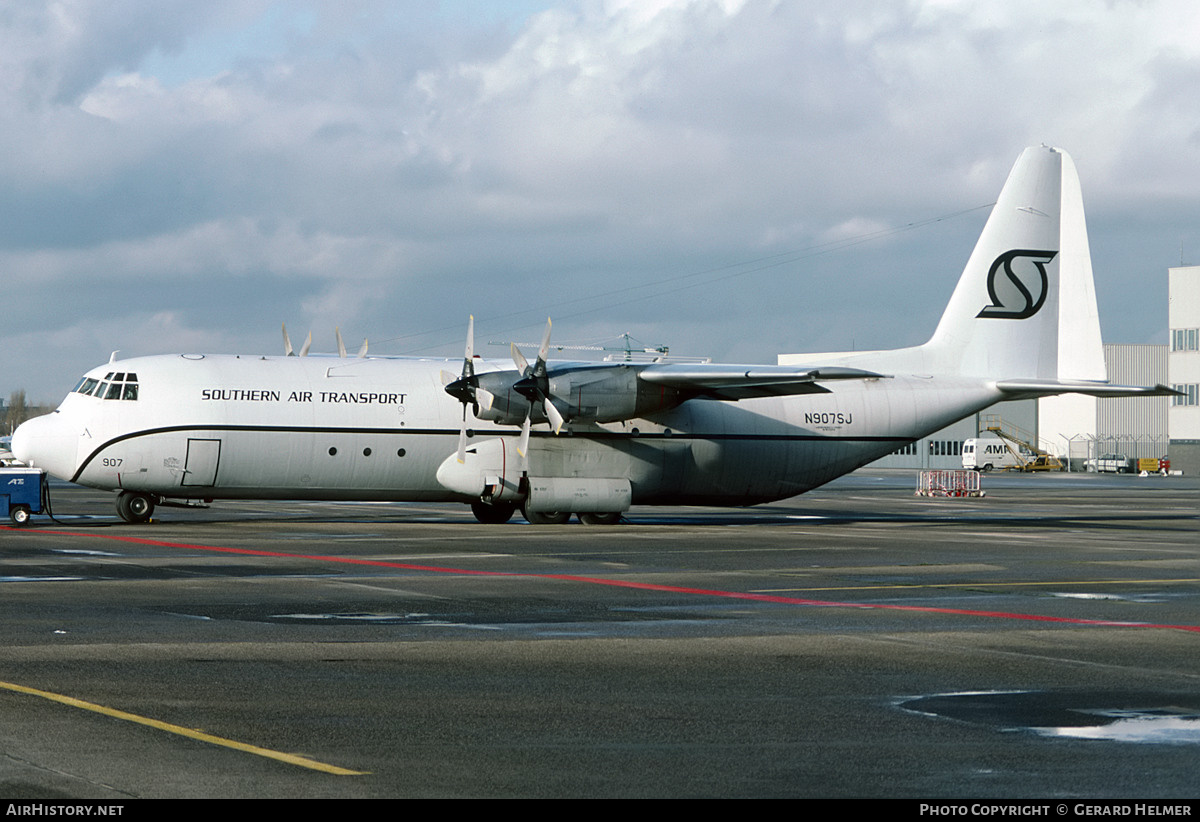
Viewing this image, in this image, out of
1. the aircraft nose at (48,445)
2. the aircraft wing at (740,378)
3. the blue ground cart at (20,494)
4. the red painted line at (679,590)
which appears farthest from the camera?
the blue ground cart at (20,494)

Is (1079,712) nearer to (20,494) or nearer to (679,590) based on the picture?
(679,590)

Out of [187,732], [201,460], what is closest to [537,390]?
[201,460]

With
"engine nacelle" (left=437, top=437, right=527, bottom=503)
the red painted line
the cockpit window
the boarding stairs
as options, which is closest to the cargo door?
the cockpit window

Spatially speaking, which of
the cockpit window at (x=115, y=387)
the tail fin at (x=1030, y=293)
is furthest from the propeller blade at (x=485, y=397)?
the tail fin at (x=1030, y=293)

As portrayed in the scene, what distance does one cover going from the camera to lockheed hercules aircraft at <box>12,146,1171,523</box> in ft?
101

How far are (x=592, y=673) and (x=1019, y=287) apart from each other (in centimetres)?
2920

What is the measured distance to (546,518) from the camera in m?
33.9

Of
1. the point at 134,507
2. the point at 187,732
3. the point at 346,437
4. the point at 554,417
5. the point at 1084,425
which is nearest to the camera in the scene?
the point at 187,732

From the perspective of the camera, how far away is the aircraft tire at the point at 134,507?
3186 cm

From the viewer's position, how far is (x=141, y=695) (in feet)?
32.3

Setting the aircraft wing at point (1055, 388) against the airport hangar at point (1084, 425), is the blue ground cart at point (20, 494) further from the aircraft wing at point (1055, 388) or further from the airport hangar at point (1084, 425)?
the airport hangar at point (1084, 425)

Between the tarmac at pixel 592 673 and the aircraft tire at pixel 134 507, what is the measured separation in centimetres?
691

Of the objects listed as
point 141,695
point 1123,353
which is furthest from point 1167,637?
point 1123,353

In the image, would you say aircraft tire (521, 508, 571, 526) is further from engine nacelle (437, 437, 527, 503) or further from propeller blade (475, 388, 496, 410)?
propeller blade (475, 388, 496, 410)
